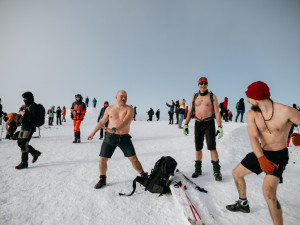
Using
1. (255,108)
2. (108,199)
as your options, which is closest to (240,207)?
(255,108)

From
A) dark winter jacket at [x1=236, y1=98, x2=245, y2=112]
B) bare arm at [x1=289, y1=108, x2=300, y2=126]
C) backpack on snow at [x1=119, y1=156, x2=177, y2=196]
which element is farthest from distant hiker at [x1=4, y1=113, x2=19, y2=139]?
dark winter jacket at [x1=236, y1=98, x2=245, y2=112]

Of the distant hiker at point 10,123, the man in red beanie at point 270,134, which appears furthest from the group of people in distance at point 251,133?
the distant hiker at point 10,123

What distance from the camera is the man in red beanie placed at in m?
1.87

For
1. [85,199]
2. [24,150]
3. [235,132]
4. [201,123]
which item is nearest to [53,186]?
[85,199]

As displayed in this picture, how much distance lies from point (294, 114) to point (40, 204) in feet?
13.0

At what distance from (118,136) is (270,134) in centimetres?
259

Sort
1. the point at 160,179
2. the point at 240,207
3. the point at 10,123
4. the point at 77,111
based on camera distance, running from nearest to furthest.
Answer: the point at 240,207
the point at 160,179
the point at 77,111
the point at 10,123

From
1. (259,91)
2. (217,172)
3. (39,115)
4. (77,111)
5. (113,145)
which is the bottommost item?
(217,172)

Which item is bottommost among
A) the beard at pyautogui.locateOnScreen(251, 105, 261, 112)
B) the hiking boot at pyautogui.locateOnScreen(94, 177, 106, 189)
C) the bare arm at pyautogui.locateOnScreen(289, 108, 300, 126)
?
the hiking boot at pyautogui.locateOnScreen(94, 177, 106, 189)

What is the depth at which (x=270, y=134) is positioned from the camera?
2061mm

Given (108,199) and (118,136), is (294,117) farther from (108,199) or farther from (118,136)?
(108,199)

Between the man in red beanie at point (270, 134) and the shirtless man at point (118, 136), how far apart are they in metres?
2.16

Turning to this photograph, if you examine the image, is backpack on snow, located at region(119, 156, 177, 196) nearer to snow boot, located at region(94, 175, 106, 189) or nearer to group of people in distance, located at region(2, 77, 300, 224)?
group of people in distance, located at region(2, 77, 300, 224)

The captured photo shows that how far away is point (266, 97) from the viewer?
1.98 meters
